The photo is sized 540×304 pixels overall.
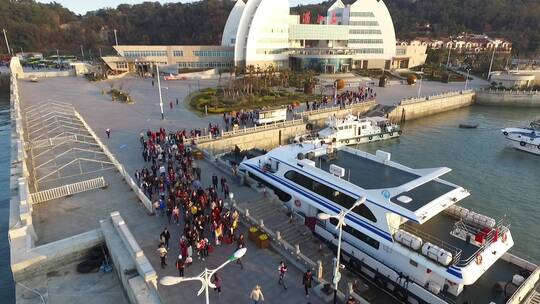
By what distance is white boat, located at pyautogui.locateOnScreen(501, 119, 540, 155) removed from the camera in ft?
125

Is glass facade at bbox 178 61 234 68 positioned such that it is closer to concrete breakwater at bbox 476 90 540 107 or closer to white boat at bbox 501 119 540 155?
concrete breakwater at bbox 476 90 540 107

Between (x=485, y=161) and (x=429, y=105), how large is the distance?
21802 mm

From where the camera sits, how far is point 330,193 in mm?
18328

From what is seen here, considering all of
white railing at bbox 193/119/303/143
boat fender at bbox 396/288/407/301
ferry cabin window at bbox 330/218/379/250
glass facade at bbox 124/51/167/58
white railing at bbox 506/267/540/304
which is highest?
glass facade at bbox 124/51/167/58

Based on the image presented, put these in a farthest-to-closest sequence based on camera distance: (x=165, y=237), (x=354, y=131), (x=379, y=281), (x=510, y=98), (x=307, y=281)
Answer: (x=510, y=98)
(x=354, y=131)
(x=379, y=281)
(x=165, y=237)
(x=307, y=281)

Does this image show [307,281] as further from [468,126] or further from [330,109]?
[468,126]

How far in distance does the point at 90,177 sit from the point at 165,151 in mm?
6327

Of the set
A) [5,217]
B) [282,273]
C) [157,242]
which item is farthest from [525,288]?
[5,217]

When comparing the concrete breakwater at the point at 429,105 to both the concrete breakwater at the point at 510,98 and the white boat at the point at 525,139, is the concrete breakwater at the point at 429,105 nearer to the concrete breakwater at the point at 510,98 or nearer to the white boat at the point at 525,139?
the concrete breakwater at the point at 510,98

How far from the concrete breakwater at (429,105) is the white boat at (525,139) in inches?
554

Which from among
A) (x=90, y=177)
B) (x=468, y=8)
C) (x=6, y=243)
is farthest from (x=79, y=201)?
(x=468, y=8)

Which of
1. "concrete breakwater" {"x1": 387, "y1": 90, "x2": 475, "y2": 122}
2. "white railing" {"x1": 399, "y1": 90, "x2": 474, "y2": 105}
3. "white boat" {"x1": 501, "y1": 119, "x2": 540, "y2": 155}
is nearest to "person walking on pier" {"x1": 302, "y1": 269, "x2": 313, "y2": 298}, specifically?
"white boat" {"x1": 501, "y1": 119, "x2": 540, "y2": 155}

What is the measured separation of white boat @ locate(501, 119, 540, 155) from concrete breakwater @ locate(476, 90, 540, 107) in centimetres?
2601

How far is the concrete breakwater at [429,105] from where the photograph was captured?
5102 centimetres
